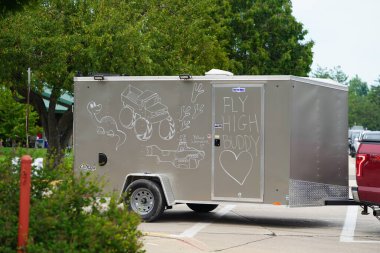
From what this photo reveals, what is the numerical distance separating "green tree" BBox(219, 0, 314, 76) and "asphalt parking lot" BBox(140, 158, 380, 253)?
1493 inches

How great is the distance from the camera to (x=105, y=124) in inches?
575

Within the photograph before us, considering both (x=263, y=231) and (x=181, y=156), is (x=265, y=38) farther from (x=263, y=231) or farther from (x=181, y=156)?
(x=263, y=231)

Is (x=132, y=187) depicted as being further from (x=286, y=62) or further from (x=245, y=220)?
(x=286, y=62)

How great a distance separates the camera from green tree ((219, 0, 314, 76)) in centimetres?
5522

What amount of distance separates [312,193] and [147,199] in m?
2.98

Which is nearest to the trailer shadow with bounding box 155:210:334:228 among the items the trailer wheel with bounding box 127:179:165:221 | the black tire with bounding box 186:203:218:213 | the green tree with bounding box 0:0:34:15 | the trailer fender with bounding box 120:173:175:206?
the black tire with bounding box 186:203:218:213

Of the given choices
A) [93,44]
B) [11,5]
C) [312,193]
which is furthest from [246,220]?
[93,44]

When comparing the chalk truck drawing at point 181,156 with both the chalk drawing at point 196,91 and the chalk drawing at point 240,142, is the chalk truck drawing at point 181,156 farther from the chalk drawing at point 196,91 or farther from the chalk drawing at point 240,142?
the chalk drawing at point 196,91

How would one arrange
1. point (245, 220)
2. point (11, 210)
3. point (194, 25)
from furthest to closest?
point (194, 25), point (245, 220), point (11, 210)

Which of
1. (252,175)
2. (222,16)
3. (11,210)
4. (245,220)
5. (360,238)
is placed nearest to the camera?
(11,210)

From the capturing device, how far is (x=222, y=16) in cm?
5512

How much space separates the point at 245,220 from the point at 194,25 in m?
19.4

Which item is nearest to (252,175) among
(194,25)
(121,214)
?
(121,214)

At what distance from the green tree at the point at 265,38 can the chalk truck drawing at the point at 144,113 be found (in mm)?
39858
